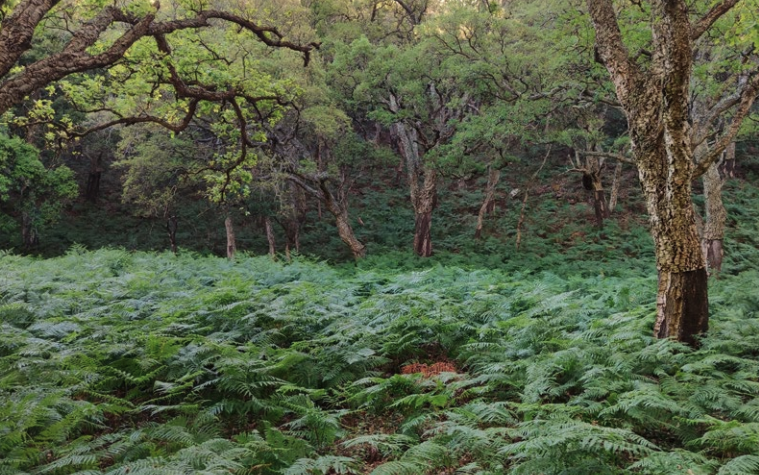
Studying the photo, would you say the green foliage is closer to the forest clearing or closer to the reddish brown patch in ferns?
the forest clearing

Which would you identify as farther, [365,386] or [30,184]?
[30,184]

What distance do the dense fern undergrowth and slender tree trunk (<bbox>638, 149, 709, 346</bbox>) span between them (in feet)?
0.95

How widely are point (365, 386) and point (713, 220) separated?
484 inches

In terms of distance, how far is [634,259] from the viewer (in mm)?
19859

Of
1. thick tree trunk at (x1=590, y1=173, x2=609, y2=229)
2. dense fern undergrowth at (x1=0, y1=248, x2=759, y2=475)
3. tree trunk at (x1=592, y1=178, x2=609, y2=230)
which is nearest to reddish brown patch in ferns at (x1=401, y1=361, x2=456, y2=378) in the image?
dense fern undergrowth at (x1=0, y1=248, x2=759, y2=475)

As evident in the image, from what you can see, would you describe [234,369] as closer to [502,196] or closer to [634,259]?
[634,259]

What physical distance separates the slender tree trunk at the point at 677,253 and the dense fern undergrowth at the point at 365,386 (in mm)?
291

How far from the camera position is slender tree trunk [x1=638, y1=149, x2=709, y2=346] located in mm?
5578

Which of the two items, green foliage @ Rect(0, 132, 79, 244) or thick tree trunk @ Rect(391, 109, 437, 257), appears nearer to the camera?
green foliage @ Rect(0, 132, 79, 244)

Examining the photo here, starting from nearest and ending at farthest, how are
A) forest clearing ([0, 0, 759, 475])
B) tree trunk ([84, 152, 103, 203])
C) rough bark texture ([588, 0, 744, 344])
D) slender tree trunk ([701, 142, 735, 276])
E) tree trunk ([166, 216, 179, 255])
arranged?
forest clearing ([0, 0, 759, 475]) < rough bark texture ([588, 0, 744, 344]) < slender tree trunk ([701, 142, 735, 276]) < tree trunk ([166, 216, 179, 255]) < tree trunk ([84, 152, 103, 203])

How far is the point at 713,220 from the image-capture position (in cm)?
1339

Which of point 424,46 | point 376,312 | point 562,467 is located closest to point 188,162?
point 424,46

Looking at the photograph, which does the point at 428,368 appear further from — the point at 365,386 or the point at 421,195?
the point at 421,195

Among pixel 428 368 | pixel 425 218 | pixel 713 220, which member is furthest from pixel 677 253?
pixel 425 218
